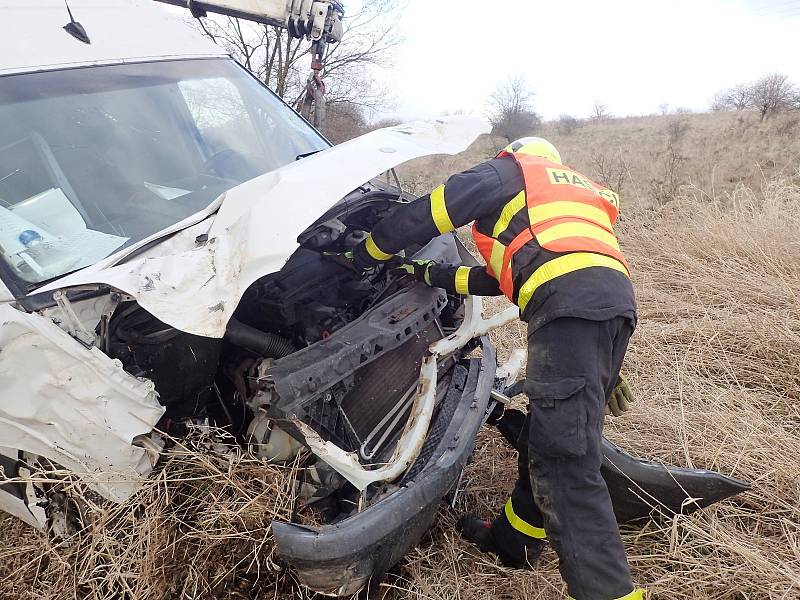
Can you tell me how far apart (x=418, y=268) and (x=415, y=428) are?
0.73 metres

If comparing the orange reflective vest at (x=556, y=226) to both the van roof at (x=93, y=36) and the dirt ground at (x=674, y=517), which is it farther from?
the van roof at (x=93, y=36)

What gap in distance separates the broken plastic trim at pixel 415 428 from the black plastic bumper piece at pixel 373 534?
0.23ft

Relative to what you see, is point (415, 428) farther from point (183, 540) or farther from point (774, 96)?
point (774, 96)

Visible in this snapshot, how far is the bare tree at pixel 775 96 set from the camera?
16.0 metres

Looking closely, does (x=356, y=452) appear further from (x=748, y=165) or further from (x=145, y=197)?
(x=748, y=165)

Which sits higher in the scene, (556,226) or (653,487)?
(556,226)

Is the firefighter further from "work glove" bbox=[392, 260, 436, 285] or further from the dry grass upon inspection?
the dry grass

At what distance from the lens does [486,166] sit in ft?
6.56

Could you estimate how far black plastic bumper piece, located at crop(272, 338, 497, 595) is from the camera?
1530 millimetres

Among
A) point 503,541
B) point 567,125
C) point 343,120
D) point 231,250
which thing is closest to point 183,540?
point 231,250

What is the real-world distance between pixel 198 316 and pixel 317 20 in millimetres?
3053

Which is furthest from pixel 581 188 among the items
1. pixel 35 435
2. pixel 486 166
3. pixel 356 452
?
pixel 35 435

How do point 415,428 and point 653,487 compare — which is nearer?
point 415,428

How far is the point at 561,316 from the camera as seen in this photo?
5.69 feet
